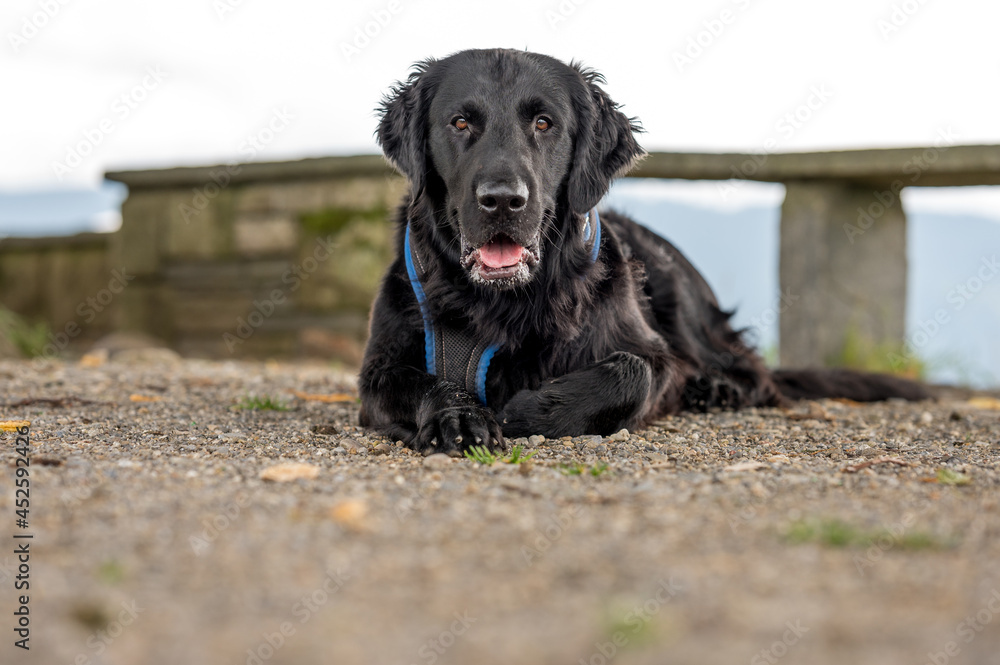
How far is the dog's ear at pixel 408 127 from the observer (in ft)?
11.9

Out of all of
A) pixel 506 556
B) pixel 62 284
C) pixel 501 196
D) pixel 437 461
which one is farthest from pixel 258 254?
pixel 506 556

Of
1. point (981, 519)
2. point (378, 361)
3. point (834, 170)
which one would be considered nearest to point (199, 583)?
point (981, 519)

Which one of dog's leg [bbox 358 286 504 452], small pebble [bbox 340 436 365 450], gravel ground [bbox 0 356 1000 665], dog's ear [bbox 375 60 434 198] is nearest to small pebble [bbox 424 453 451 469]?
gravel ground [bbox 0 356 1000 665]

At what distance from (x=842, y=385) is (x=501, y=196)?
283 cm

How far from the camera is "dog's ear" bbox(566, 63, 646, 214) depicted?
3578 millimetres

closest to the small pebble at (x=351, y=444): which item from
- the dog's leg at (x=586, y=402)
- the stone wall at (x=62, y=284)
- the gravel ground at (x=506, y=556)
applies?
the gravel ground at (x=506, y=556)

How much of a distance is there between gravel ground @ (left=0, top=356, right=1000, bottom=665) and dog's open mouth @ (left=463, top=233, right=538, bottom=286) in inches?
28.8

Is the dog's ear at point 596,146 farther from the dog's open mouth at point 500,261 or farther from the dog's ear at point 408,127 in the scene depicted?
the dog's ear at point 408,127

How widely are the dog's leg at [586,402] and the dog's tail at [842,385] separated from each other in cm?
183

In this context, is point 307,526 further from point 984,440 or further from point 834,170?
point 834,170

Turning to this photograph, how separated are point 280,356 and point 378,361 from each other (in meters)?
4.55

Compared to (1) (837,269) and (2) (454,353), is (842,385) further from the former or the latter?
(2) (454,353)

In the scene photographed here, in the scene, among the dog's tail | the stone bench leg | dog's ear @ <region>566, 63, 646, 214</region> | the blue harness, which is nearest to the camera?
the blue harness

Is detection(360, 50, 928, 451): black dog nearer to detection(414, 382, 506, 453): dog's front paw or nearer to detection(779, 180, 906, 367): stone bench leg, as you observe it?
detection(414, 382, 506, 453): dog's front paw
